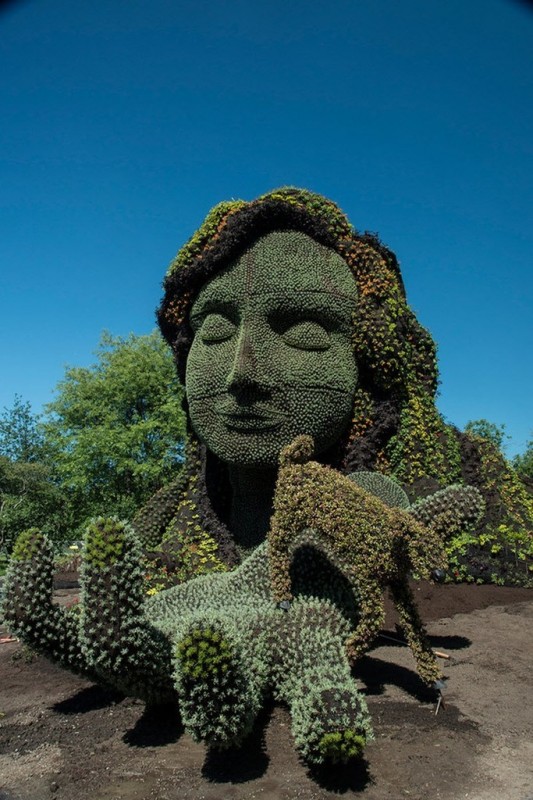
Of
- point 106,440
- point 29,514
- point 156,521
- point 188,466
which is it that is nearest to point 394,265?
point 188,466

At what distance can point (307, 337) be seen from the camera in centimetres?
687

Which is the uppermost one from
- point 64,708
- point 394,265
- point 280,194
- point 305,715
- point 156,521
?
point 280,194

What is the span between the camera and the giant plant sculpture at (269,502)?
366 cm

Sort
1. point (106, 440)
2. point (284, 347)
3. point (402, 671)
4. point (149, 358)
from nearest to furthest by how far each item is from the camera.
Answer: point (402, 671) → point (284, 347) → point (106, 440) → point (149, 358)

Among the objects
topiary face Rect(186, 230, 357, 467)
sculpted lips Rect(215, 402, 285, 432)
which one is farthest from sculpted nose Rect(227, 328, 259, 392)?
sculpted lips Rect(215, 402, 285, 432)

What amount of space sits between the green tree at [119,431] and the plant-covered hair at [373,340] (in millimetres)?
13009

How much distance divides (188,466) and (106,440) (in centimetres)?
1188

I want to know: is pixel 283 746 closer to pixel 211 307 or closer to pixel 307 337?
pixel 307 337

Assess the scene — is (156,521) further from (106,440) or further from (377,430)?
(106,440)

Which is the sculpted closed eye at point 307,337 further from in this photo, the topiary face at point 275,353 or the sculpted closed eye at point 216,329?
the sculpted closed eye at point 216,329

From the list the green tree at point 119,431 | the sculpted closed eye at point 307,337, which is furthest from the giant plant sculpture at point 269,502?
the green tree at point 119,431

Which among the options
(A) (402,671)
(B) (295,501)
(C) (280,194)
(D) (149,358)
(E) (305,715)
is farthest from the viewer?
(D) (149,358)

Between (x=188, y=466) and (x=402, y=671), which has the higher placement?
(x=188, y=466)

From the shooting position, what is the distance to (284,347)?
6840 millimetres
